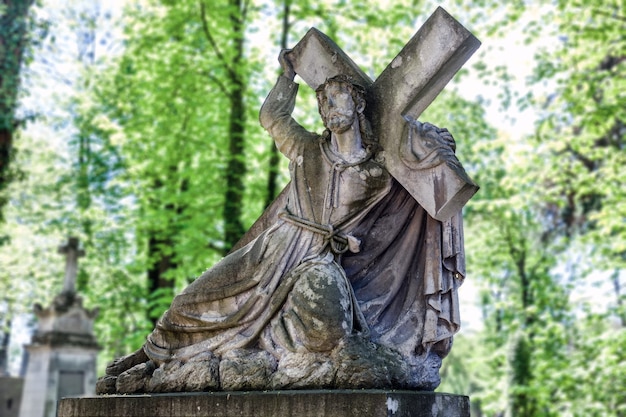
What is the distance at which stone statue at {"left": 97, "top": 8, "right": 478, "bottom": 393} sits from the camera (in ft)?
13.1

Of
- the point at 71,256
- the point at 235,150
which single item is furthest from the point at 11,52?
the point at 235,150

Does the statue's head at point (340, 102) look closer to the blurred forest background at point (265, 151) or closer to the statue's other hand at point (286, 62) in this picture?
the statue's other hand at point (286, 62)

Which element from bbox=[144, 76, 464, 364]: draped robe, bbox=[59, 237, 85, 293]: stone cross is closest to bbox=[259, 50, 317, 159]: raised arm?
bbox=[144, 76, 464, 364]: draped robe

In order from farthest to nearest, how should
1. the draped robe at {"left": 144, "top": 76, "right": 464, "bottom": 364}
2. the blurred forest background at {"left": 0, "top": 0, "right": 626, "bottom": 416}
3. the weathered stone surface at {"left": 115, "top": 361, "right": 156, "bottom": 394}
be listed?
the blurred forest background at {"left": 0, "top": 0, "right": 626, "bottom": 416} → the weathered stone surface at {"left": 115, "top": 361, "right": 156, "bottom": 394} → the draped robe at {"left": 144, "top": 76, "right": 464, "bottom": 364}

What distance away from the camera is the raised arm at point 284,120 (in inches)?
187

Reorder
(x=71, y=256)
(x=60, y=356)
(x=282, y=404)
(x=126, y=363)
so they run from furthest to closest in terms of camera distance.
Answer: (x=71, y=256) < (x=60, y=356) < (x=126, y=363) < (x=282, y=404)

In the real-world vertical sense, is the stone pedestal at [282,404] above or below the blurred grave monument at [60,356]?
below

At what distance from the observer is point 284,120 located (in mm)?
4859

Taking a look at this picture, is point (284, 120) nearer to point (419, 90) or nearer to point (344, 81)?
point (344, 81)

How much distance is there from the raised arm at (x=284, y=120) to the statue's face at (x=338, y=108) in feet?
0.85

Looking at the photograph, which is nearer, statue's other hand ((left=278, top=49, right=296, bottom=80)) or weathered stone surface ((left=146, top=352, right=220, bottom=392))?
weathered stone surface ((left=146, top=352, right=220, bottom=392))

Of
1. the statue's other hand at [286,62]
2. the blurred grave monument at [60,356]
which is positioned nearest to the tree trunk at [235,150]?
the blurred grave monument at [60,356]

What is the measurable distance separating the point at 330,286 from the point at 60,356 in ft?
36.7

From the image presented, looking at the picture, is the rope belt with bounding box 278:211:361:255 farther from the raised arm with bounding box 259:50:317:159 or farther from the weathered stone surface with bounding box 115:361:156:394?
the weathered stone surface with bounding box 115:361:156:394
